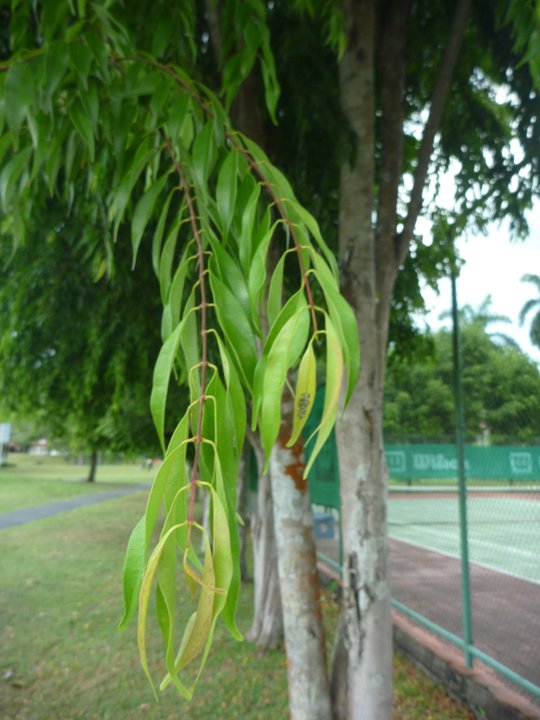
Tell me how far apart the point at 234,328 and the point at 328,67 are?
311cm

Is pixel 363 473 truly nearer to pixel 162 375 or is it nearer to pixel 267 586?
pixel 162 375

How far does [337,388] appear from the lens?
738 mm

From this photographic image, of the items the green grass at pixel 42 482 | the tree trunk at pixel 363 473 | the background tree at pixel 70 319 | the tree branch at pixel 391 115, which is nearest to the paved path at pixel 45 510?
the green grass at pixel 42 482

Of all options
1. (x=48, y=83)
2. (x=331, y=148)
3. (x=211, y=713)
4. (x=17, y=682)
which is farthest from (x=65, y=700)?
(x=48, y=83)

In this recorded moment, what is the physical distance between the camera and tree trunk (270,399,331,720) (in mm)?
3045

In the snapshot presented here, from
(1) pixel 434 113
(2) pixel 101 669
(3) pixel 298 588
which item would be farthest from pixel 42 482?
(1) pixel 434 113

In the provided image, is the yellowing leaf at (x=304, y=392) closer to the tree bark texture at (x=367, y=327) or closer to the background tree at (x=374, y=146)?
the background tree at (x=374, y=146)

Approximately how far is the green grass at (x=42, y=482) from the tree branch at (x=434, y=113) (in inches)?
715

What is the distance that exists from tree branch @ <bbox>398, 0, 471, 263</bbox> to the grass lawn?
3.08 metres

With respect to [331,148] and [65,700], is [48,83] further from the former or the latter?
[65,700]

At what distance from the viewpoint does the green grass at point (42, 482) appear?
2138cm

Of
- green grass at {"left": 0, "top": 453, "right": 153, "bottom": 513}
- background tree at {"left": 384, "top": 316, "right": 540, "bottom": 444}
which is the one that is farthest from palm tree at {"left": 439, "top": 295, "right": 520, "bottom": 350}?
green grass at {"left": 0, "top": 453, "right": 153, "bottom": 513}

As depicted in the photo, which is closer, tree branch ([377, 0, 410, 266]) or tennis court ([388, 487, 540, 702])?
tree branch ([377, 0, 410, 266])

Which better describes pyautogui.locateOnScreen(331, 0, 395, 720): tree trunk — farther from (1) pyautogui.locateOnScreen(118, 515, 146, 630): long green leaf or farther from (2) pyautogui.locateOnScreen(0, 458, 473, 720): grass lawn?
(1) pyautogui.locateOnScreen(118, 515, 146, 630): long green leaf
